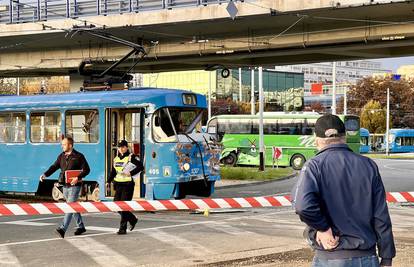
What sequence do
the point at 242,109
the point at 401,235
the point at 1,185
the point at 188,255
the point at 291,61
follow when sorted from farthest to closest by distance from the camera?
1. the point at 242,109
2. the point at 291,61
3. the point at 1,185
4. the point at 401,235
5. the point at 188,255

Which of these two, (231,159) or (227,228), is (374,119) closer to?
(231,159)

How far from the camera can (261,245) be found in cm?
1089

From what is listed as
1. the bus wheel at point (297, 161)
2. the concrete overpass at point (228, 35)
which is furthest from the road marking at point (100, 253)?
the bus wheel at point (297, 161)

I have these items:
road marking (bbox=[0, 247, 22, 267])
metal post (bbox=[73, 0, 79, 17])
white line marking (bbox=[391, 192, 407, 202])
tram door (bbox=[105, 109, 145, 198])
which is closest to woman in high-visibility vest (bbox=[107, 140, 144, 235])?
road marking (bbox=[0, 247, 22, 267])

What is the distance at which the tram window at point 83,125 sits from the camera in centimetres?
1766

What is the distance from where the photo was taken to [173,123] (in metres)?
17.1

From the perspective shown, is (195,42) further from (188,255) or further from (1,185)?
(188,255)

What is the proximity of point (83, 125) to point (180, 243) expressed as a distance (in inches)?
308

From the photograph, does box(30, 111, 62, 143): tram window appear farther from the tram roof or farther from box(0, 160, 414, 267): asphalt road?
box(0, 160, 414, 267): asphalt road

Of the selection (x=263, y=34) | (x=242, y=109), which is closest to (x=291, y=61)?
(x=263, y=34)

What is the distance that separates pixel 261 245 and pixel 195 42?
1688 centimetres

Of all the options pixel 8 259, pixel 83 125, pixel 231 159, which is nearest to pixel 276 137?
pixel 231 159

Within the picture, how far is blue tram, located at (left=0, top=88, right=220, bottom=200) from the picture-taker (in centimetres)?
1669

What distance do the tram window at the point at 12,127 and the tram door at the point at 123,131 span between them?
3.42 metres
